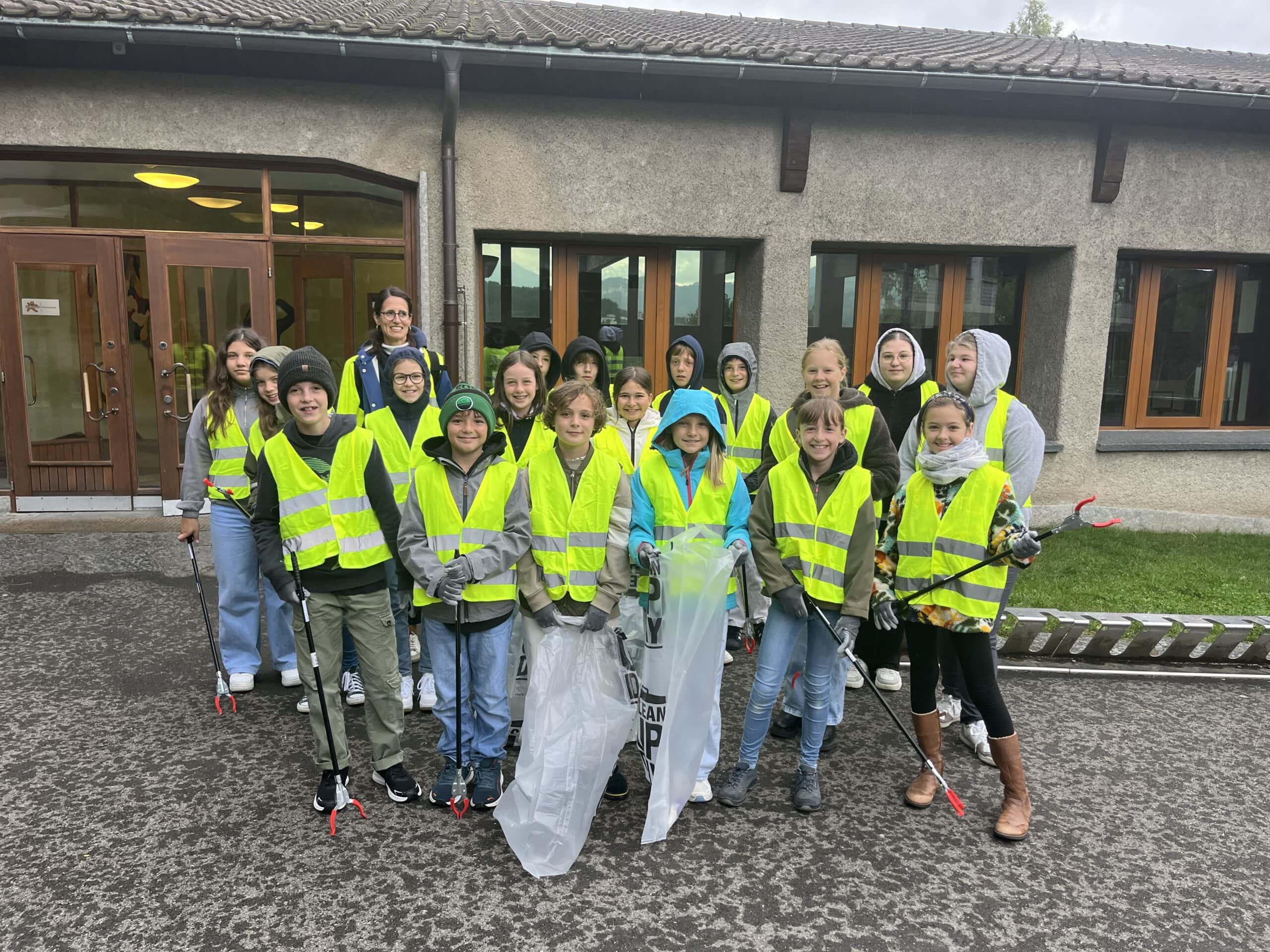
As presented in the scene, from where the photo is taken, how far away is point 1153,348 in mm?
8805

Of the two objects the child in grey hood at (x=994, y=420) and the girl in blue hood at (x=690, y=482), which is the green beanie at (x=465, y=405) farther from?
the child in grey hood at (x=994, y=420)

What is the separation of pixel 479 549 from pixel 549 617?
14.8 inches

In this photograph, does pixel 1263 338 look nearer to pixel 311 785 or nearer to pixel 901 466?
pixel 901 466

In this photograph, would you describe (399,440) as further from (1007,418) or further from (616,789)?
(1007,418)

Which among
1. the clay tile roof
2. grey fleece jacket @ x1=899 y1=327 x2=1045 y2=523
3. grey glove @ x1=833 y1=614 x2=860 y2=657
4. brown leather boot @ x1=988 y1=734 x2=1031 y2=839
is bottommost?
brown leather boot @ x1=988 y1=734 x2=1031 y2=839

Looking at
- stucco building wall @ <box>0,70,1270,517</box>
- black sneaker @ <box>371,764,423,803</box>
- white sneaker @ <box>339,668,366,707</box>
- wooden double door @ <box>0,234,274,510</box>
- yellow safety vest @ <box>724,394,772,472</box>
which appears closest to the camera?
black sneaker @ <box>371,764,423,803</box>

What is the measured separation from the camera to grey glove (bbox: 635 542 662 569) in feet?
9.72

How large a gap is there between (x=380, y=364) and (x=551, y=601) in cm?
193

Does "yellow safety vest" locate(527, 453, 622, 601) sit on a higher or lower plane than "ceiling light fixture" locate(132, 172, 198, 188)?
lower

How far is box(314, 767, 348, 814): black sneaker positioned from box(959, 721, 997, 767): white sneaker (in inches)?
106

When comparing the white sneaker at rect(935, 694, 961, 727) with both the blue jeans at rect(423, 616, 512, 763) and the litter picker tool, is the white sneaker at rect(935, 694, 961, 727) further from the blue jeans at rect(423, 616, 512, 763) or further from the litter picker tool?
the blue jeans at rect(423, 616, 512, 763)

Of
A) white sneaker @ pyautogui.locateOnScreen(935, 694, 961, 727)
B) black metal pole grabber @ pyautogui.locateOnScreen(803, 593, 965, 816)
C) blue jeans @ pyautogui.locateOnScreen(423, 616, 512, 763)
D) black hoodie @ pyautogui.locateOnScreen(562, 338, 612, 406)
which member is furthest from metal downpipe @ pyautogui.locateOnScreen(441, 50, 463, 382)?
white sneaker @ pyautogui.locateOnScreen(935, 694, 961, 727)

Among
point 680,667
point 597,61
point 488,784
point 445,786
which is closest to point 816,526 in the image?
point 680,667

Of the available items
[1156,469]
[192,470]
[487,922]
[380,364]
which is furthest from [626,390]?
[1156,469]
